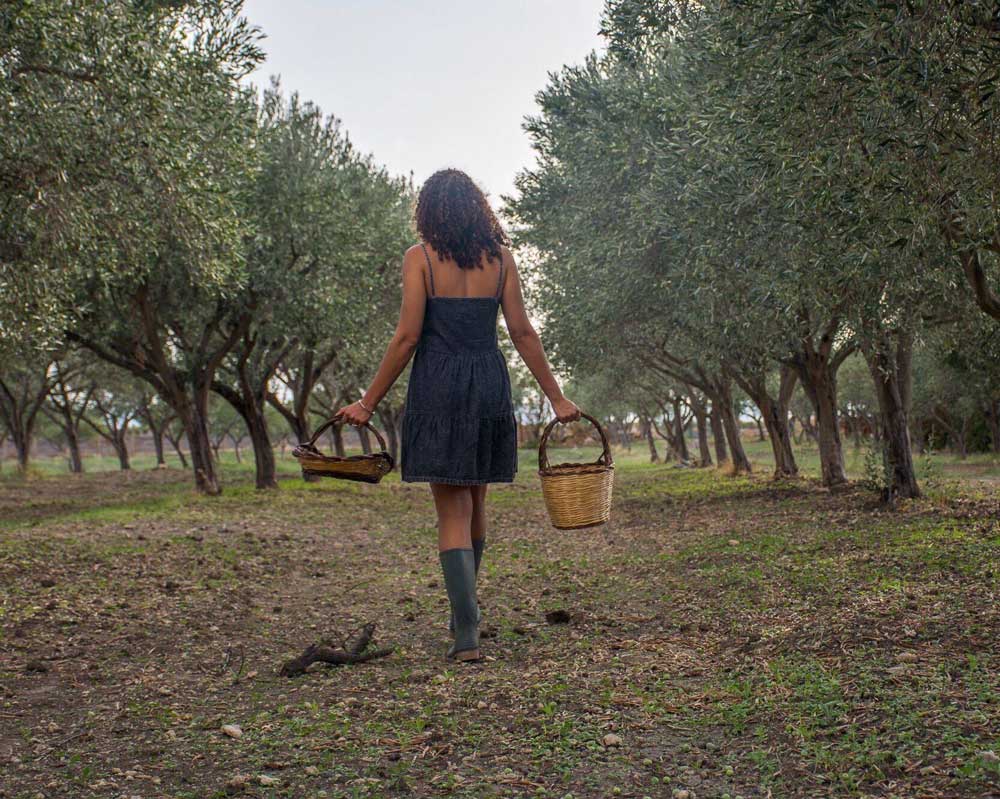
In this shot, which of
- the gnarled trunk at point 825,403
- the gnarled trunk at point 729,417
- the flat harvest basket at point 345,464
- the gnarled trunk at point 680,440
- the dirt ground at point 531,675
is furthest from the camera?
the gnarled trunk at point 680,440

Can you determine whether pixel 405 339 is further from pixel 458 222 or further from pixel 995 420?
pixel 995 420

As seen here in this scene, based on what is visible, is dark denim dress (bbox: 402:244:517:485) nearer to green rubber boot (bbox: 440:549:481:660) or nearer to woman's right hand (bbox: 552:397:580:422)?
woman's right hand (bbox: 552:397:580:422)

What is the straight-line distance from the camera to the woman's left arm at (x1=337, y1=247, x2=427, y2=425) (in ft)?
19.6

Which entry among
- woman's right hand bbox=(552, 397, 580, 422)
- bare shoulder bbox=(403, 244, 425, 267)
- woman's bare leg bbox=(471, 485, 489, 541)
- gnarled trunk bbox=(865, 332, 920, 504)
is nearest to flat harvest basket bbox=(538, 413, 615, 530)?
woman's right hand bbox=(552, 397, 580, 422)

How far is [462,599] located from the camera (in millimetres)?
6133

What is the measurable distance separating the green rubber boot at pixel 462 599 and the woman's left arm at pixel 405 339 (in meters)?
1.09

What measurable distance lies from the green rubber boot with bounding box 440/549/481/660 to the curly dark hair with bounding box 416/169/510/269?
192cm

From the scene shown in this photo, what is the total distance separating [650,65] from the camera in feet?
Result: 54.4

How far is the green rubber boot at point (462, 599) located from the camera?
20.1 ft

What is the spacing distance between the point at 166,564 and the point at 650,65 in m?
11.6

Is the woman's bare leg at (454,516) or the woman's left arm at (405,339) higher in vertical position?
the woman's left arm at (405,339)

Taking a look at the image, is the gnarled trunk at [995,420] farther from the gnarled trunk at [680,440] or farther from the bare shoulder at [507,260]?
the bare shoulder at [507,260]

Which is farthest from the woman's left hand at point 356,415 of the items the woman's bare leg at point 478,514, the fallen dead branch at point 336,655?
the fallen dead branch at point 336,655

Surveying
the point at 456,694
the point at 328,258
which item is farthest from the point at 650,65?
the point at 456,694
